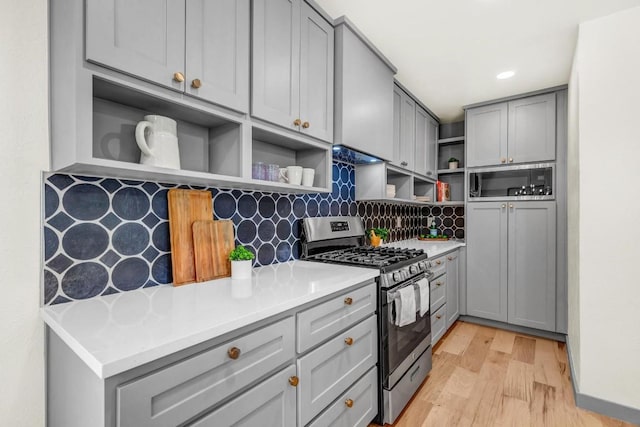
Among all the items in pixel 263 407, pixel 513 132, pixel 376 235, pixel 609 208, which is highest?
pixel 513 132

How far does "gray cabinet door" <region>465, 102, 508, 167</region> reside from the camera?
335 cm

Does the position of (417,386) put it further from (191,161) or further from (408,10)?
(408,10)

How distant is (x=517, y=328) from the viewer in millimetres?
3242

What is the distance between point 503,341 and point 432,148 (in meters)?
2.24

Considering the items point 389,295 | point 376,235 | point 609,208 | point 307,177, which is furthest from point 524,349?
point 307,177

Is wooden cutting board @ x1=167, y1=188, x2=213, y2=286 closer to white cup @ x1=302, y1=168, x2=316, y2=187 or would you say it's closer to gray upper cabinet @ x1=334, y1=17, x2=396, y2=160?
white cup @ x1=302, y1=168, x2=316, y2=187

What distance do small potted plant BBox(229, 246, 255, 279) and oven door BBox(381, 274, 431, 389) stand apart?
31.0 inches

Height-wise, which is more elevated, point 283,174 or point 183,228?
point 283,174

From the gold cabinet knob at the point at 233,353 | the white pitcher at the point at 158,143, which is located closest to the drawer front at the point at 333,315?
the gold cabinet knob at the point at 233,353

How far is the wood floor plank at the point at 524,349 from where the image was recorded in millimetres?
2658

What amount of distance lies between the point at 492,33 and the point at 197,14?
197 centimetres

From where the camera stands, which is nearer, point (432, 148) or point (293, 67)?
point (293, 67)

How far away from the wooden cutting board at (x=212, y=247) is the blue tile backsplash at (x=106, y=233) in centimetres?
10

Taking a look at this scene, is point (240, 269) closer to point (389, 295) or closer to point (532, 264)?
point (389, 295)
